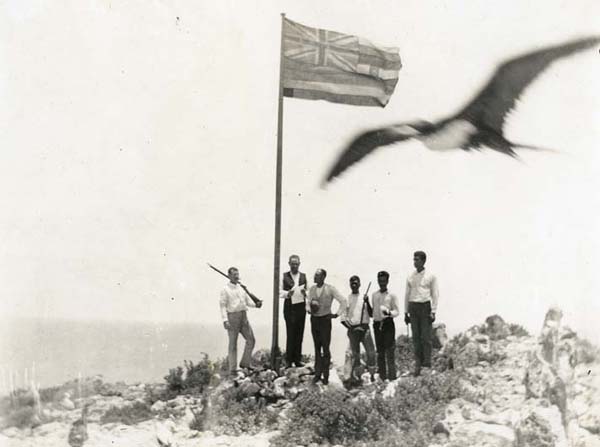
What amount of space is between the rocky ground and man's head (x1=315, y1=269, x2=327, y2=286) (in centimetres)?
83

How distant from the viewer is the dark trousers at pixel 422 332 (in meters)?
8.23

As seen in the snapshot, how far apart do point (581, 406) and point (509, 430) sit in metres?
0.88

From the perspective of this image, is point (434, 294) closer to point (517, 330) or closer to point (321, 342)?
point (517, 330)

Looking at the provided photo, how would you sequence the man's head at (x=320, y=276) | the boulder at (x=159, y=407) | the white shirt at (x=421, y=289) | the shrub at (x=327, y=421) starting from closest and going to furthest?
the shrub at (x=327, y=421)
the boulder at (x=159, y=407)
the man's head at (x=320, y=276)
the white shirt at (x=421, y=289)

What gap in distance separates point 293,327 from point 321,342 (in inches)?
11.5

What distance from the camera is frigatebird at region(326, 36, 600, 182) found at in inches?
331

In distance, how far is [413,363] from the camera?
8.30 meters

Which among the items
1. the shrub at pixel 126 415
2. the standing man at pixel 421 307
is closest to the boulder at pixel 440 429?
the standing man at pixel 421 307

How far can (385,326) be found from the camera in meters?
8.22

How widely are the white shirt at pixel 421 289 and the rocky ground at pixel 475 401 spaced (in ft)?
1.37

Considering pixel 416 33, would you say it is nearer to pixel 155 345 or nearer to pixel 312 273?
pixel 312 273

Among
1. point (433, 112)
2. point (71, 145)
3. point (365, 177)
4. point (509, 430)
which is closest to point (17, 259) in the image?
point (71, 145)

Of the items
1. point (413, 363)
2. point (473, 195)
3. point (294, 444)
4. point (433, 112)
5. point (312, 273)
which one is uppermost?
point (433, 112)

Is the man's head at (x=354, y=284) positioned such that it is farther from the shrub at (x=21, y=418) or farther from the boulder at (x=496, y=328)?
the shrub at (x=21, y=418)
